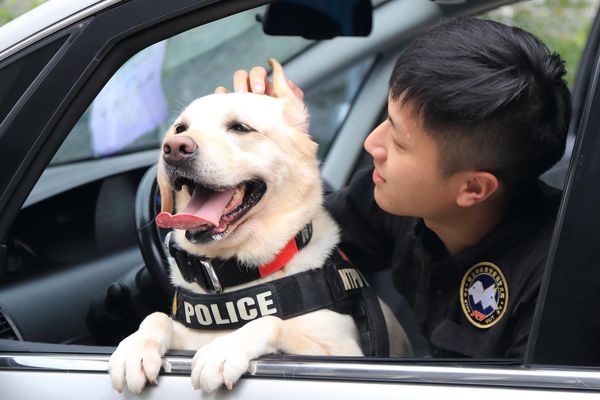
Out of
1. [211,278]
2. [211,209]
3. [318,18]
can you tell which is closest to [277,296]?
[211,278]

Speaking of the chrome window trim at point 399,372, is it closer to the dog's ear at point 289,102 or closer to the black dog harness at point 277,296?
the black dog harness at point 277,296

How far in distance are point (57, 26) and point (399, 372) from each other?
2.71 ft

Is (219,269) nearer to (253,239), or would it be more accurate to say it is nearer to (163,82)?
(253,239)

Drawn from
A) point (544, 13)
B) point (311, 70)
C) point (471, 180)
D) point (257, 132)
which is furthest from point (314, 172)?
point (544, 13)

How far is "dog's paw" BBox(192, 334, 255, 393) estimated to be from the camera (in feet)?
4.20

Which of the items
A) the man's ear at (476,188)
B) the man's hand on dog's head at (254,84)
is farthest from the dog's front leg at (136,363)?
the man's hand on dog's head at (254,84)

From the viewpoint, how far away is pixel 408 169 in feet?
5.36

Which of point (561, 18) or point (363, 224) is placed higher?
point (363, 224)

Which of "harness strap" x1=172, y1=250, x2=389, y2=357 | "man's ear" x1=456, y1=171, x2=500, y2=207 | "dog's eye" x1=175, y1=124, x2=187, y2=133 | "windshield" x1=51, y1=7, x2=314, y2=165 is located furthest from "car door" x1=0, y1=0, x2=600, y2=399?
"windshield" x1=51, y1=7, x2=314, y2=165

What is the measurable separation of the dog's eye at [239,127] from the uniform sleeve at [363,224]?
380mm

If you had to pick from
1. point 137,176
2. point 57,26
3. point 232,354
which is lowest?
point 137,176

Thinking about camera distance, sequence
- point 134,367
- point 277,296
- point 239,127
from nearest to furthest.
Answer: point 134,367 → point 277,296 → point 239,127

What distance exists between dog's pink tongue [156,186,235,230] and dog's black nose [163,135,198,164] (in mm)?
119

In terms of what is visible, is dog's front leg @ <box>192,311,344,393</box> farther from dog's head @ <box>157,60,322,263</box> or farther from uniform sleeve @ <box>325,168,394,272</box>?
uniform sleeve @ <box>325,168,394,272</box>
